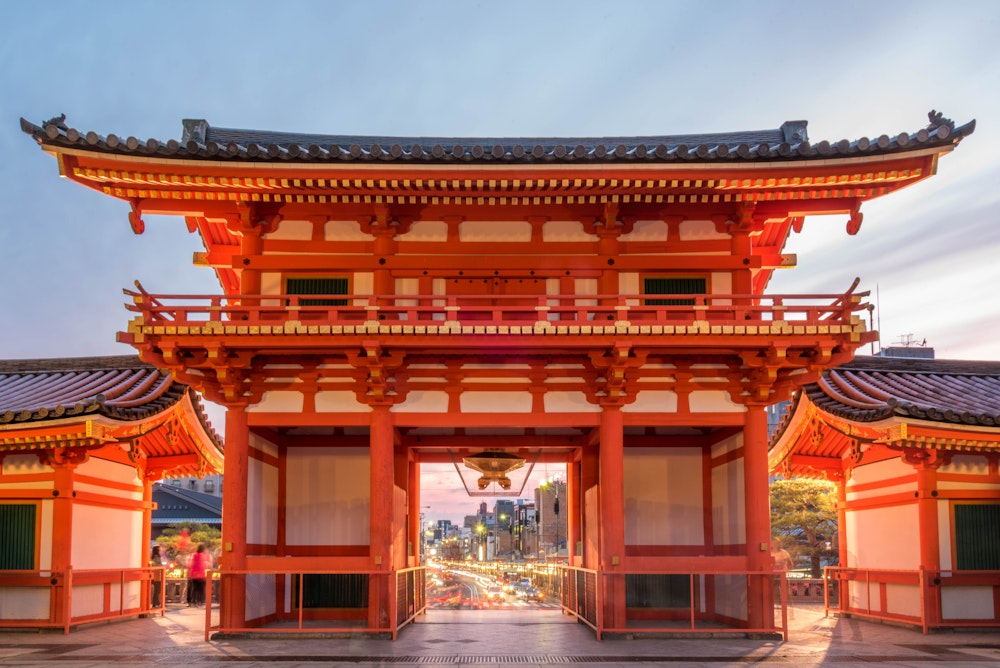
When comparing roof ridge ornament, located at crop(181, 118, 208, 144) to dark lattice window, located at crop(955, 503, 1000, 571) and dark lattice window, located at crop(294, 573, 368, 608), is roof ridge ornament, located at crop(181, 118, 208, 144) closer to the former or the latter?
dark lattice window, located at crop(294, 573, 368, 608)

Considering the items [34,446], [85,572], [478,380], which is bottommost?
[85,572]

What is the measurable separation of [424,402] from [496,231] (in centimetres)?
368

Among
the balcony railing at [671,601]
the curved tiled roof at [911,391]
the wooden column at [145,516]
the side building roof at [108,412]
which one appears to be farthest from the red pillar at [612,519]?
the wooden column at [145,516]

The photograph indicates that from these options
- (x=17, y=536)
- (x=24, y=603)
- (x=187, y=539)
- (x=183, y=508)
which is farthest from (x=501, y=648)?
(x=183, y=508)

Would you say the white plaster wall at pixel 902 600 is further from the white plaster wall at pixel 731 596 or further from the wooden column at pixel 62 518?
the wooden column at pixel 62 518

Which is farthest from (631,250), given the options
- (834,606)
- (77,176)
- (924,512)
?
(834,606)

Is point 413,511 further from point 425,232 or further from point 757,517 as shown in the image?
point 757,517

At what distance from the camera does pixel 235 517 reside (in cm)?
1570

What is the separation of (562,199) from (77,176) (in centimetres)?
849

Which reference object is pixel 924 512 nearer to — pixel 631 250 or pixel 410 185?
pixel 631 250

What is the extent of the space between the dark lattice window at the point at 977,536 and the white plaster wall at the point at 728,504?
413 centimetres

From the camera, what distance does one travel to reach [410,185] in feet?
51.5

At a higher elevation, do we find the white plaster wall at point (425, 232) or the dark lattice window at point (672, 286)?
the white plaster wall at point (425, 232)

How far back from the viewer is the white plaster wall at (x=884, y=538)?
58.3ft
